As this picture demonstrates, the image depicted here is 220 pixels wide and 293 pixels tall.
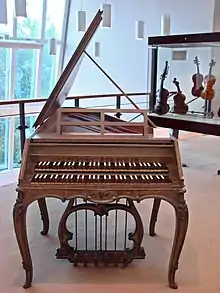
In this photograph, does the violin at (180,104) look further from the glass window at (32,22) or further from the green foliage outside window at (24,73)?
the glass window at (32,22)

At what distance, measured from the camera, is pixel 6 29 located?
9.90 metres

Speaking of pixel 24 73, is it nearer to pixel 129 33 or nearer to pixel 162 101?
pixel 129 33

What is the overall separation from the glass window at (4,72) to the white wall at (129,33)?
161cm

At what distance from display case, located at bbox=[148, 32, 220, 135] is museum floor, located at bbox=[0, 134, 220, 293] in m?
1.59

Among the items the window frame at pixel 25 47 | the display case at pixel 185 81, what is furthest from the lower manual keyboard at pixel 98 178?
the window frame at pixel 25 47

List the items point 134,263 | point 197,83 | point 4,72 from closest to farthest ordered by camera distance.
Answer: point 134,263
point 197,83
point 4,72

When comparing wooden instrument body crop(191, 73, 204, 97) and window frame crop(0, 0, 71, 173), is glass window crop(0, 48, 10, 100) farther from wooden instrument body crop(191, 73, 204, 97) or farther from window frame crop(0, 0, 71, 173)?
wooden instrument body crop(191, 73, 204, 97)

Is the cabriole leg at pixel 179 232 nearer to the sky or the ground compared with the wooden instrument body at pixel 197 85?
nearer to the ground

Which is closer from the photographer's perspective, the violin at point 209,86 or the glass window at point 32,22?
the violin at point 209,86

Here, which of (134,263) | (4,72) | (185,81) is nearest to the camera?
(134,263)

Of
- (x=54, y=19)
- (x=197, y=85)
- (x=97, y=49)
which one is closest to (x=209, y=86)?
(x=197, y=85)

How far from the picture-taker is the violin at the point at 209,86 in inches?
216

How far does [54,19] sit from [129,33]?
2368 mm

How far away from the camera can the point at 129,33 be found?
30.8 feet
